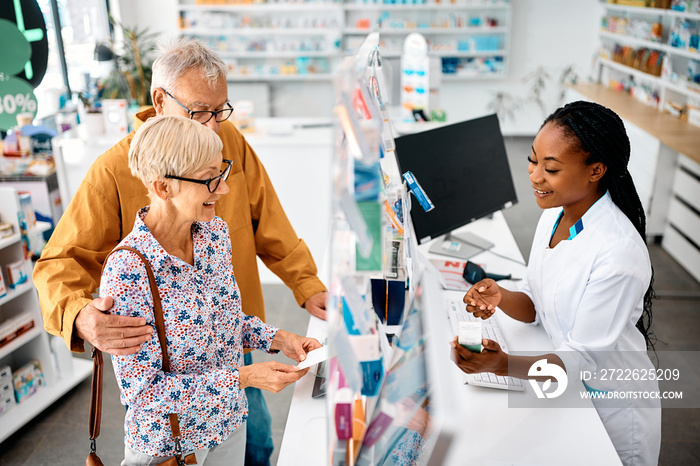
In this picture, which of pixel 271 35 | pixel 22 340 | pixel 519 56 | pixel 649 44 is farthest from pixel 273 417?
pixel 519 56

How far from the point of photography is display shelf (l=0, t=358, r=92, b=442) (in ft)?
8.64

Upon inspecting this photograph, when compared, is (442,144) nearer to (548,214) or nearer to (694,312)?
(548,214)

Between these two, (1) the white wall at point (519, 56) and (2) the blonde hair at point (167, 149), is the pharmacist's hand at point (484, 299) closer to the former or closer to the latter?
(2) the blonde hair at point (167, 149)

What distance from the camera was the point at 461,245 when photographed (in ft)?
8.39

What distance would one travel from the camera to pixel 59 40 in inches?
230

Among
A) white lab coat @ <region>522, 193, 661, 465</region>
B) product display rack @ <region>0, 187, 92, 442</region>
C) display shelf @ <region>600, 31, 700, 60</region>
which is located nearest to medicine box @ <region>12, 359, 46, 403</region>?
product display rack @ <region>0, 187, 92, 442</region>

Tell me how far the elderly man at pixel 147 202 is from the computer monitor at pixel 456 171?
59 cm

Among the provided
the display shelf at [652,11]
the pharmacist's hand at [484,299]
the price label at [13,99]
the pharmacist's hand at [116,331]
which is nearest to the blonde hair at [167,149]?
the pharmacist's hand at [116,331]

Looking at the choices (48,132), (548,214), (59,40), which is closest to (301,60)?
(59,40)

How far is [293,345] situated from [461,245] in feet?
4.03

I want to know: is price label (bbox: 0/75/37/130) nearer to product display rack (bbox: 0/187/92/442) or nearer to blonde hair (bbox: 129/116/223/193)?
product display rack (bbox: 0/187/92/442)

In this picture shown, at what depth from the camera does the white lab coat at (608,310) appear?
1.42 meters

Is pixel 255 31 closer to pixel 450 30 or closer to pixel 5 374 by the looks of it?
pixel 450 30

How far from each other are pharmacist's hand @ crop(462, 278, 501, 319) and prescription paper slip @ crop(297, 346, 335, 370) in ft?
1.71
